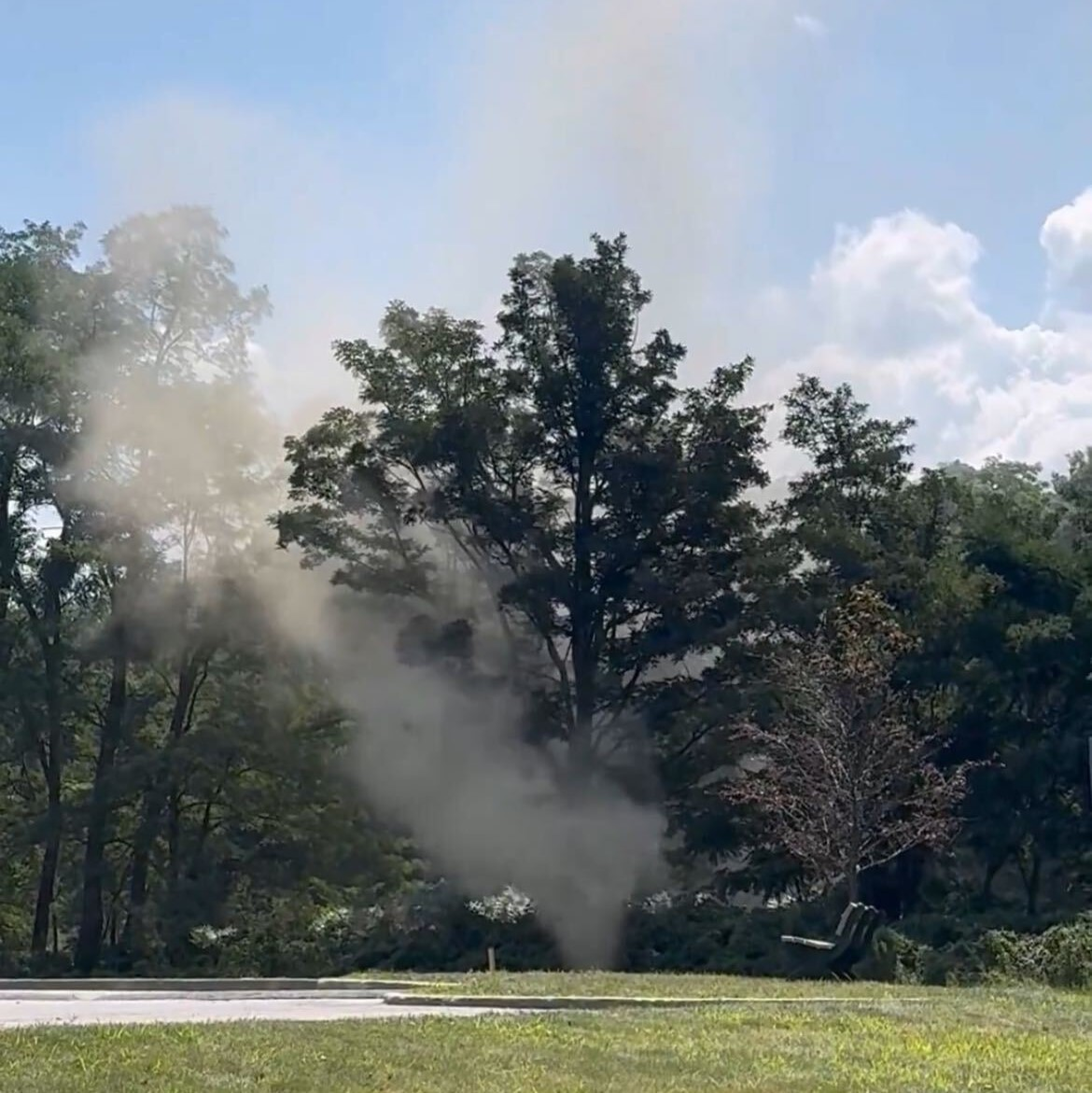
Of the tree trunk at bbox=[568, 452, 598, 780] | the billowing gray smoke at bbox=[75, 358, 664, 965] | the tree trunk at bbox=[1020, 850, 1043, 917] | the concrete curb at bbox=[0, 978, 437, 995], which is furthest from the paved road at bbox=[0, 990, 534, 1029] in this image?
the tree trunk at bbox=[1020, 850, 1043, 917]

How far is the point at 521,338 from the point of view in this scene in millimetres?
30359

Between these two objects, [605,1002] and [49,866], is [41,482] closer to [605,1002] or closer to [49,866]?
[49,866]

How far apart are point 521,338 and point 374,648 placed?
6616mm

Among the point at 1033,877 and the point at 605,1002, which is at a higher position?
the point at 1033,877

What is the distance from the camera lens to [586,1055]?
409 inches

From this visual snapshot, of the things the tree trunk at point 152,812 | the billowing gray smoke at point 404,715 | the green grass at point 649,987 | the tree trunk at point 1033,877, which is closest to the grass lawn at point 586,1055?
the green grass at point 649,987

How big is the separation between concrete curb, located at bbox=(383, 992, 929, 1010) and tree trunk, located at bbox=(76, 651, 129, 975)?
17120 millimetres

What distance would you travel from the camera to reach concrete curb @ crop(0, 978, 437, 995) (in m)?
18.1

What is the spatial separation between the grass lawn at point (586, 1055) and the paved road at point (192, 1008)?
1444 mm

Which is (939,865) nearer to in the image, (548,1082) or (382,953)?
(382,953)

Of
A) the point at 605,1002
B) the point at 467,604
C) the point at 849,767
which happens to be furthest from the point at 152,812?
the point at 605,1002

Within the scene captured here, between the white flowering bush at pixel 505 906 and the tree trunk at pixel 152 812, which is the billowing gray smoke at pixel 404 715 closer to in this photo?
the white flowering bush at pixel 505 906

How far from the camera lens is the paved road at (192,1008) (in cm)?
1333

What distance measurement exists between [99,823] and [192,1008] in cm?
1734
